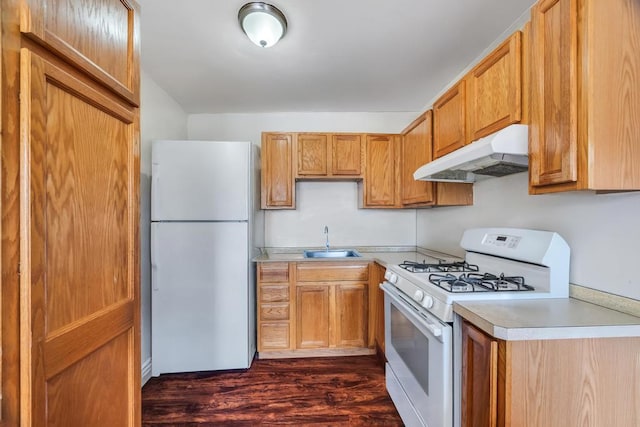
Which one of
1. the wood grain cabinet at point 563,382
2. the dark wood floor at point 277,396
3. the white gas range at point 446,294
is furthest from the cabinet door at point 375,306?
the wood grain cabinet at point 563,382

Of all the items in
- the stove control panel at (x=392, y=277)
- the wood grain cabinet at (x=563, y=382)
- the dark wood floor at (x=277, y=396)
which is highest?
the stove control panel at (x=392, y=277)

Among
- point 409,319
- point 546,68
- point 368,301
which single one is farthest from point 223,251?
point 546,68

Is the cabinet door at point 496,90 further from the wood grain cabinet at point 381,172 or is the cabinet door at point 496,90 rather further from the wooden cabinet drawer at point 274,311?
the wooden cabinet drawer at point 274,311

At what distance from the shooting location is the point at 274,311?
2660 millimetres

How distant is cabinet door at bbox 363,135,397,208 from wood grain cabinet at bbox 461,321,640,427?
2.06 m

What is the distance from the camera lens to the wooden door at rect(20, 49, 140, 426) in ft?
2.23

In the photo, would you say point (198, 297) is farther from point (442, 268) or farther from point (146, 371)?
point (442, 268)

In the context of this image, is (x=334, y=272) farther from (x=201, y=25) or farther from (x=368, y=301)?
(x=201, y=25)

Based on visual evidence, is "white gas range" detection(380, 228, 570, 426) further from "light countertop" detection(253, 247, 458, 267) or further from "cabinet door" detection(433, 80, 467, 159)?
"light countertop" detection(253, 247, 458, 267)

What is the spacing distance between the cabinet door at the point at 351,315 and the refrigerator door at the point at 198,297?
0.81 metres

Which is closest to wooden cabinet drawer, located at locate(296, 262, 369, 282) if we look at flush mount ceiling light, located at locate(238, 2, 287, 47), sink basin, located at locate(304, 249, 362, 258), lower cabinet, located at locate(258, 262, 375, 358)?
lower cabinet, located at locate(258, 262, 375, 358)

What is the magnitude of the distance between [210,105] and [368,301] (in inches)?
97.7

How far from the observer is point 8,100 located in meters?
0.63

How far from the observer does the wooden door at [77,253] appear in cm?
68
